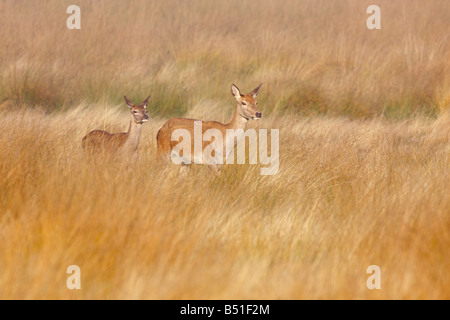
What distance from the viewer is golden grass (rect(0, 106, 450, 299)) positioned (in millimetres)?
3641

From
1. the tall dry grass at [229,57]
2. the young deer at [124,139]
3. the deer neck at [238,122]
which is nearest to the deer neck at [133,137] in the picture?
the young deer at [124,139]

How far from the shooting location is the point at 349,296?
361 cm

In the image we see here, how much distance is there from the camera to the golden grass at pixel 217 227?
364 cm

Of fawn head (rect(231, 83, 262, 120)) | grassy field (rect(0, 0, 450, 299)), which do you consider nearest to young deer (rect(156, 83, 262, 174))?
fawn head (rect(231, 83, 262, 120))

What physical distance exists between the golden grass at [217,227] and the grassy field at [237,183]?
0.01m

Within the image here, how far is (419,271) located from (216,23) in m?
10.2

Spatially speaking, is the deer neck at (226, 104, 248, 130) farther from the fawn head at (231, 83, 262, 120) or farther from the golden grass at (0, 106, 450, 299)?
the golden grass at (0, 106, 450, 299)

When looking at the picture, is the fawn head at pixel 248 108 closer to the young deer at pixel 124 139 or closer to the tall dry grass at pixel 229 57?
the young deer at pixel 124 139

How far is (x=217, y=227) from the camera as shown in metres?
4.41

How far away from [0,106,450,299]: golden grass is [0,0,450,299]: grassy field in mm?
12

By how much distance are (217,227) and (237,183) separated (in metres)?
1.14

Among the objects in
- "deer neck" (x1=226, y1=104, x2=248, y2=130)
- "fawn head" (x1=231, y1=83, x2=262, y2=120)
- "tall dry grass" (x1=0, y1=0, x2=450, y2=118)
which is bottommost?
"tall dry grass" (x1=0, y1=0, x2=450, y2=118)

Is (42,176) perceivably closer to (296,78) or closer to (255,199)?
(255,199)

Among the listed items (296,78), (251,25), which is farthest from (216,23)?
(296,78)
